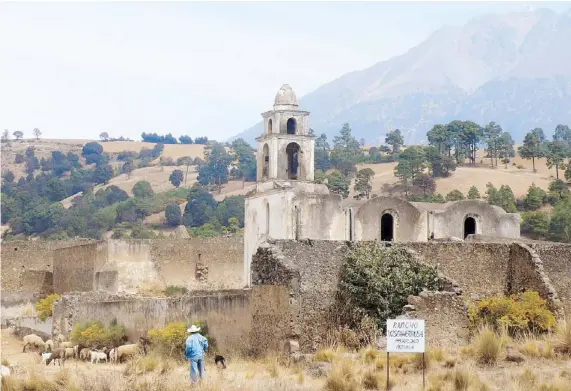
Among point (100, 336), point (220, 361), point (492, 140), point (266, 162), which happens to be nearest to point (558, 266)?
point (220, 361)

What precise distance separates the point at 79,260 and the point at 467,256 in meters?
21.4

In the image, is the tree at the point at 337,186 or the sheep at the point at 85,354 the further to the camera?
the tree at the point at 337,186

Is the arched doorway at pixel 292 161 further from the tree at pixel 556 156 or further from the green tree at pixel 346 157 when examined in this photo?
the green tree at pixel 346 157

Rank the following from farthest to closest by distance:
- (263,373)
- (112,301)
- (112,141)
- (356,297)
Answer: (112,141), (112,301), (356,297), (263,373)

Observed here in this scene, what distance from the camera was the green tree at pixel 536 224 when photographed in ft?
245

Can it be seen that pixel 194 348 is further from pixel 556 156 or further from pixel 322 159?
pixel 322 159

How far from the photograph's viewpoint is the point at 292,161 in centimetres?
4400

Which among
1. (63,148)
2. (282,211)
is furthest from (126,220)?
(282,211)

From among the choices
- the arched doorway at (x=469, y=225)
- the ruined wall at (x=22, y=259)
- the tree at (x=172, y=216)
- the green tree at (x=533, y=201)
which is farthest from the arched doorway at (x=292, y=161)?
the tree at (x=172, y=216)

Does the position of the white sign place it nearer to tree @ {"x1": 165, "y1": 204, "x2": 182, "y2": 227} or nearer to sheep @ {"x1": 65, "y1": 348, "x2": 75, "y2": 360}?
sheep @ {"x1": 65, "y1": 348, "x2": 75, "y2": 360}

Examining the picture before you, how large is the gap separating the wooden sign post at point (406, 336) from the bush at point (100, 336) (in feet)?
34.5

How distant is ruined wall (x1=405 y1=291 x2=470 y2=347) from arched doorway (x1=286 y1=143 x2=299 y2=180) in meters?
21.5

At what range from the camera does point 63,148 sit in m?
168

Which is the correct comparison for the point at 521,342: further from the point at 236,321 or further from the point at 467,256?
the point at 236,321
